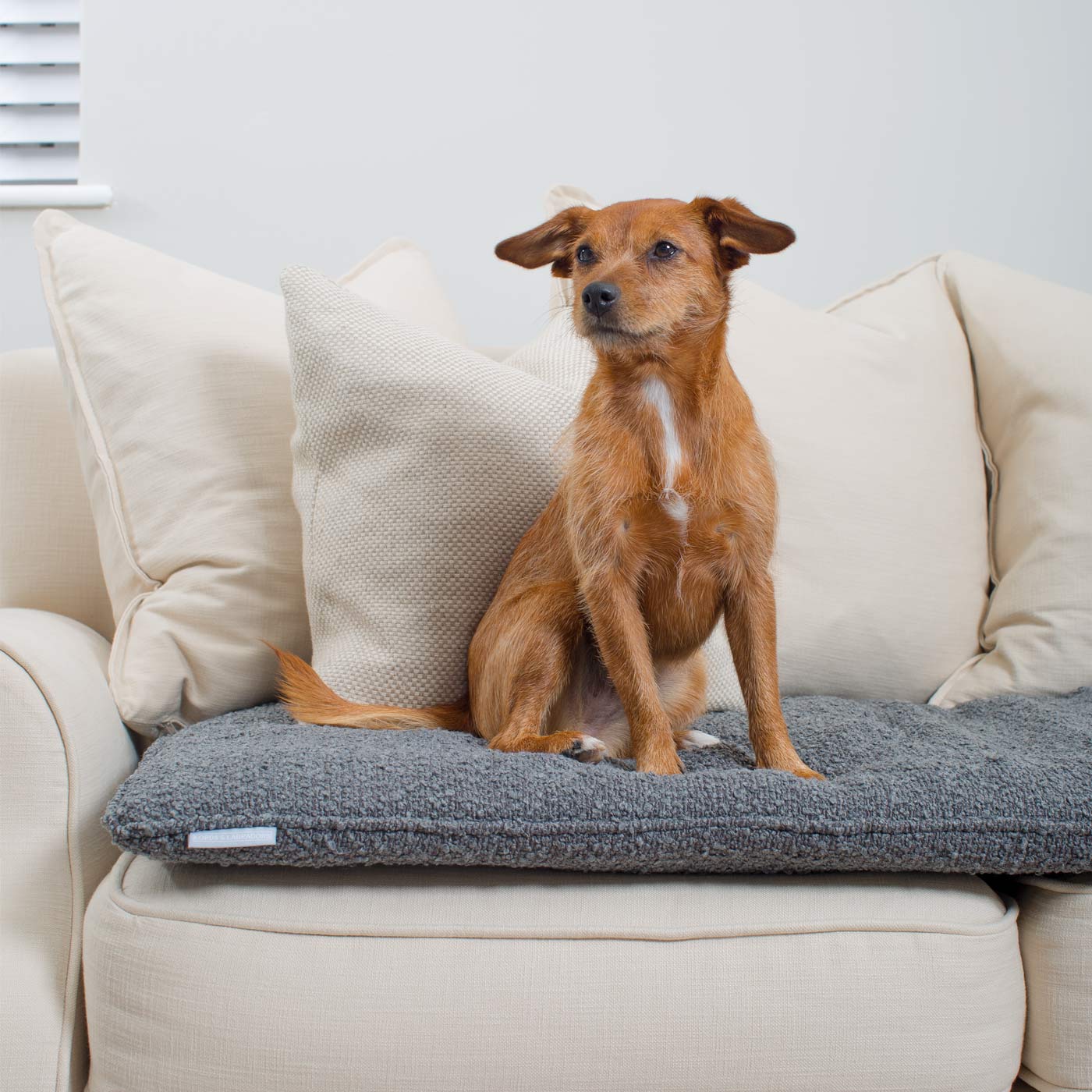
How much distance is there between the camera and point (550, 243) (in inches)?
45.4

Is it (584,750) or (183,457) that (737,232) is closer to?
(584,750)

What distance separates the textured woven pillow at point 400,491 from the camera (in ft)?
3.89

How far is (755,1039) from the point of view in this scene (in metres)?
0.78

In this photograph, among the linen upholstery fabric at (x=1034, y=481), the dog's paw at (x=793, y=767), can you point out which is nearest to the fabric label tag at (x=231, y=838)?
the dog's paw at (x=793, y=767)

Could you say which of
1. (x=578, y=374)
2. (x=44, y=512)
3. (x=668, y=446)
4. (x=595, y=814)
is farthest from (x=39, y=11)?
(x=595, y=814)

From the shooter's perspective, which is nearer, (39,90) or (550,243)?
(550,243)

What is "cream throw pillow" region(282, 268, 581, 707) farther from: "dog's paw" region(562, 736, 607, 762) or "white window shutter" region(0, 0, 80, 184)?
"white window shutter" region(0, 0, 80, 184)

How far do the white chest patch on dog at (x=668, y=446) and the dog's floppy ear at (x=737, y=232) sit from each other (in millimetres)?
175

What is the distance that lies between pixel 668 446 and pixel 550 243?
32cm

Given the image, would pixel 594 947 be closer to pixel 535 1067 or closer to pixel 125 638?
pixel 535 1067

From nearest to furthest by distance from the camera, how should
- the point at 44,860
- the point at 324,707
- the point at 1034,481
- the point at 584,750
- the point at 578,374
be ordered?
the point at 44,860
the point at 584,750
the point at 324,707
the point at 578,374
the point at 1034,481

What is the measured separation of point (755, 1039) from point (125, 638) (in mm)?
838

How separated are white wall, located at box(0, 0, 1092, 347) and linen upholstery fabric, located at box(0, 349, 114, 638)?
0.62 meters

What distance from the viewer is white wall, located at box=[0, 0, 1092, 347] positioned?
6.27 feet
